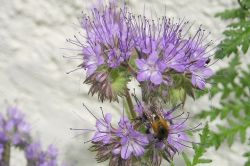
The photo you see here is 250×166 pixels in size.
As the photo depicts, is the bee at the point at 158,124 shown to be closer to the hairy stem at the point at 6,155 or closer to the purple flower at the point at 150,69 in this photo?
the purple flower at the point at 150,69

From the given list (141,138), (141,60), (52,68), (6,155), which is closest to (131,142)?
(141,138)

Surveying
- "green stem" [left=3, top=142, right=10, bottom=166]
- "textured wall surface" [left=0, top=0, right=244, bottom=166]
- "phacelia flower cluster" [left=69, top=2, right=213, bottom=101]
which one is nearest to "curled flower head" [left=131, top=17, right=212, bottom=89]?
"phacelia flower cluster" [left=69, top=2, right=213, bottom=101]

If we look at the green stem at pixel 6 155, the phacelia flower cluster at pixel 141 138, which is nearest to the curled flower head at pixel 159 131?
the phacelia flower cluster at pixel 141 138

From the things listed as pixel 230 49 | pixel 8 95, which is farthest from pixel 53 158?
pixel 230 49

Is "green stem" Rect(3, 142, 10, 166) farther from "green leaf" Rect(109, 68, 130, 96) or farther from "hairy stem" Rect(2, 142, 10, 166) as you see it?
"green leaf" Rect(109, 68, 130, 96)

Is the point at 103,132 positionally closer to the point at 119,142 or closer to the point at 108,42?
the point at 119,142
